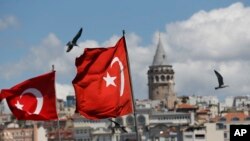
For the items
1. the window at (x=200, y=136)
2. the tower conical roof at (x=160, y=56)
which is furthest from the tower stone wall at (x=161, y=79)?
the window at (x=200, y=136)

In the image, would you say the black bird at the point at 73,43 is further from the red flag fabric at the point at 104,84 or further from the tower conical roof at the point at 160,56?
the tower conical roof at the point at 160,56

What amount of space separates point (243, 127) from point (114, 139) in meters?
115

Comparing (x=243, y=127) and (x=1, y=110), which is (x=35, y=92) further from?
(x=1, y=110)

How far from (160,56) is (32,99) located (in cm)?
14890

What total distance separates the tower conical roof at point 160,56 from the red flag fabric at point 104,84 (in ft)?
486

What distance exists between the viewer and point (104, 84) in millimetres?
17594

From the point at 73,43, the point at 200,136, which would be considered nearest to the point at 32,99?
the point at 73,43

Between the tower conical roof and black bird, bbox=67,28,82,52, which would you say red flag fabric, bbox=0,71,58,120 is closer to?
black bird, bbox=67,28,82,52

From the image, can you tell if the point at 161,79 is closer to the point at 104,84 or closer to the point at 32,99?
the point at 32,99

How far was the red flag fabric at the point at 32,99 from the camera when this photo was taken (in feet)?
66.0

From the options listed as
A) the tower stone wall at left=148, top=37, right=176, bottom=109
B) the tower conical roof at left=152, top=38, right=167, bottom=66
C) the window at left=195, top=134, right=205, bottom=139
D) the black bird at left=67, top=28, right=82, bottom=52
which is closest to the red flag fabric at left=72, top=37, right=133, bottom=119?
the black bird at left=67, top=28, right=82, bottom=52

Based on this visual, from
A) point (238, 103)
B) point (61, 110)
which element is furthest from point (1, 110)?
point (238, 103)

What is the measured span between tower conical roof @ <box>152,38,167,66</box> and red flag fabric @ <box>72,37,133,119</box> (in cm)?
14814

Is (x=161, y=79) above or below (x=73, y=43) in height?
above
